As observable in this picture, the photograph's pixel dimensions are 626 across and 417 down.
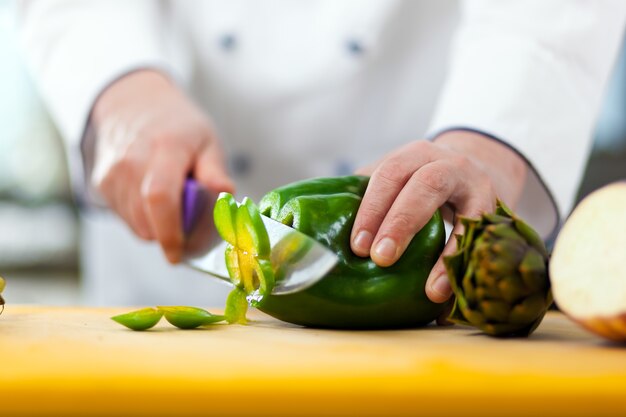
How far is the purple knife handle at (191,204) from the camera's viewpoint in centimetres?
137

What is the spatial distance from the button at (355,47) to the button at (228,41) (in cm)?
25

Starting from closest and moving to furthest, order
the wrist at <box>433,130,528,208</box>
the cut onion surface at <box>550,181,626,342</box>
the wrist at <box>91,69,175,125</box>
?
the cut onion surface at <box>550,181,626,342</box> < the wrist at <box>433,130,528,208</box> < the wrist at <box>91,69,175,125</box>

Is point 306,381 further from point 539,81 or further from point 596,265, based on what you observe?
point 539,81

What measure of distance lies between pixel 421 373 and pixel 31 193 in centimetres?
570

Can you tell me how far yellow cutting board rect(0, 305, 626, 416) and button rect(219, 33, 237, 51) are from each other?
111 centimetres

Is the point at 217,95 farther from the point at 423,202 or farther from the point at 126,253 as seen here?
the point at 423,202

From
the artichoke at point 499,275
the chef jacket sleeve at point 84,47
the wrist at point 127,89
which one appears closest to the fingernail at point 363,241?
the artichoke at point 499,275

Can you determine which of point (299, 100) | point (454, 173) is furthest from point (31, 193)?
point (454, 173)

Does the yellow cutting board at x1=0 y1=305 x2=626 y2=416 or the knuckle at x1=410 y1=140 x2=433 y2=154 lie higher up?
the knuckle at x1=410 y1=140 x2=433 y2=154

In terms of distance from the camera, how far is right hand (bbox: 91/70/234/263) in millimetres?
1366

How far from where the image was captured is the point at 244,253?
0.96 metres

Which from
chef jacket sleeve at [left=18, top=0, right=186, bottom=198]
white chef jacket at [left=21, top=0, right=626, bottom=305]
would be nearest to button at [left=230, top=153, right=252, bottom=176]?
white chef jacket at [left=21, top=0, right=626, bottom=305]

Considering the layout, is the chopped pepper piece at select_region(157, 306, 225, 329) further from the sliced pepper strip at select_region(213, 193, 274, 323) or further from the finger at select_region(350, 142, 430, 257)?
the finger at select_region(350, 142, 430, 257)

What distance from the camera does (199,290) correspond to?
1905mm
